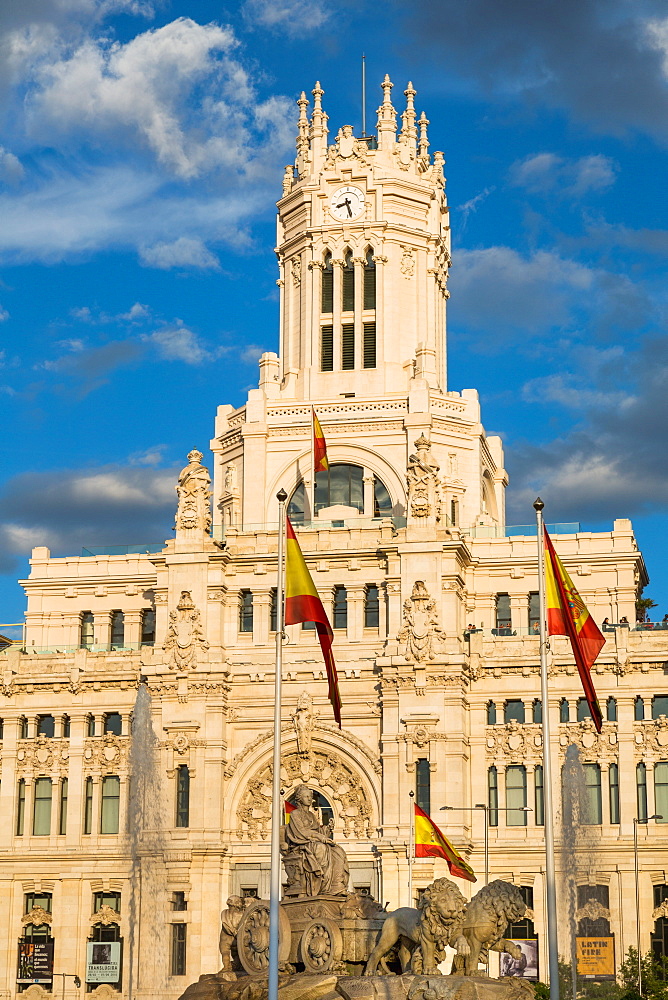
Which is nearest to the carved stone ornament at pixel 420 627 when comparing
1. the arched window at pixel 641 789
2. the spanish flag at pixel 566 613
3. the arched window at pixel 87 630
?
the arched window at pixel 641 789

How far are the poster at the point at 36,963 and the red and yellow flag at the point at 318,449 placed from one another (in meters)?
31.6

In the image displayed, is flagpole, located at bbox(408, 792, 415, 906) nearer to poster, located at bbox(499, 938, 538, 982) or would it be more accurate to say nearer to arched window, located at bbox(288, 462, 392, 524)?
poster, located at bbox(499, 938, 538, 982)

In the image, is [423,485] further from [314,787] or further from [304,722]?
[314,787]

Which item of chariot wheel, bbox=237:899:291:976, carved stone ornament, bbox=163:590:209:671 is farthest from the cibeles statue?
carved stone ornament, bbox=163:590:209:671

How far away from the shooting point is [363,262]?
10850 centimetres

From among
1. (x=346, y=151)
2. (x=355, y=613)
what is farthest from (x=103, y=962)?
(x=346, y=151)

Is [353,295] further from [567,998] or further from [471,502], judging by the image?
[567,998]

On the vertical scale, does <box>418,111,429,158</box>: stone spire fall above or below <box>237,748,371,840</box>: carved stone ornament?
above

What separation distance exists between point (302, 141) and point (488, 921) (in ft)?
245

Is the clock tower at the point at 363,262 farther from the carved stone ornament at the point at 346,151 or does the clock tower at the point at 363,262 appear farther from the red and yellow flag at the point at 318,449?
the red and yellow flag at the point at 318,449

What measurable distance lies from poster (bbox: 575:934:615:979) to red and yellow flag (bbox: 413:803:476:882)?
35.9 feet

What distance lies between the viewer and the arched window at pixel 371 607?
9556 cm

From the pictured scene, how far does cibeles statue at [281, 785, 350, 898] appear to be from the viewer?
53.7 metres

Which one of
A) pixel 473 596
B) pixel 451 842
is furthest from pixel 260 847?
pixel 473 596
